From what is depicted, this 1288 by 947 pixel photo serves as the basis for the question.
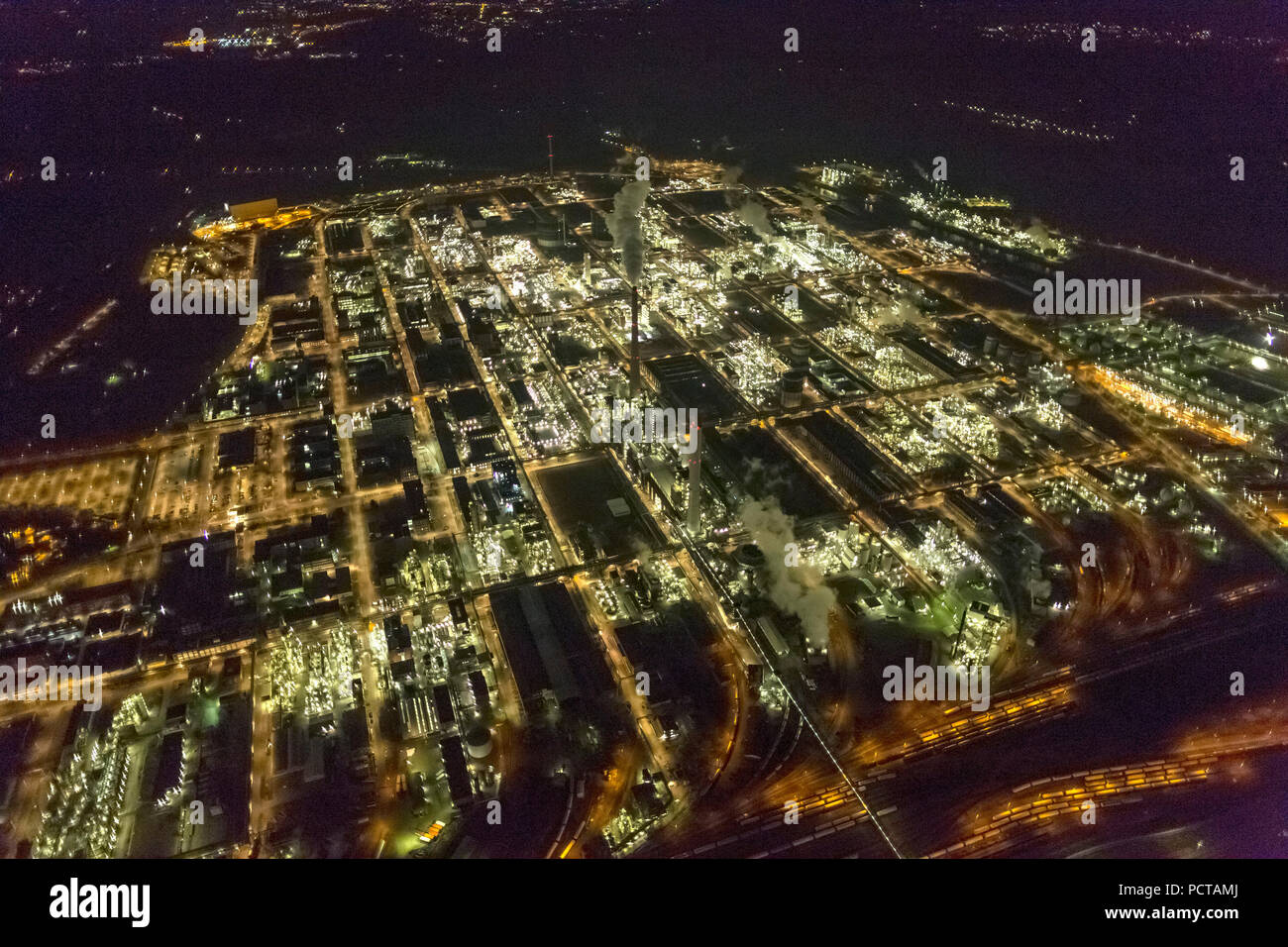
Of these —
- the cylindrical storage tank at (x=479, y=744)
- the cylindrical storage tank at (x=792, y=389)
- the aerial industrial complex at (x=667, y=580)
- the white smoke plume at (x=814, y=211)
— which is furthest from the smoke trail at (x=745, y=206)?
the cylindrical storage tank at (x=479, y=744)

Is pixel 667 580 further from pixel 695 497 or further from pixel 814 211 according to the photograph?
pixel 814 211

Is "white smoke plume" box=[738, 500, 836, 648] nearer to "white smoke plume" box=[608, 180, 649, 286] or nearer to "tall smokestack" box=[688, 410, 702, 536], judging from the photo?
"tall smokestack" box=[688, 410, 702, 536]

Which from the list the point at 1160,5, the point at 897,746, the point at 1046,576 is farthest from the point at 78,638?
the point at 1160,5

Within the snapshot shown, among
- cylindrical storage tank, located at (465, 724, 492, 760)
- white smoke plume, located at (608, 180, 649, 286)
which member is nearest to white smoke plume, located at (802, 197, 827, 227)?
white smoke plume, located at (608, 180, 649, 286)

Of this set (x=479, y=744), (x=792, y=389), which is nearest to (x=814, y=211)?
(x=792, y=389)

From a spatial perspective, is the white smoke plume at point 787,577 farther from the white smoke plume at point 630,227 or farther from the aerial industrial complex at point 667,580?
the white smoke plume at point 630,227

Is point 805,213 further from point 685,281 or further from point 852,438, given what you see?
point 852,438
